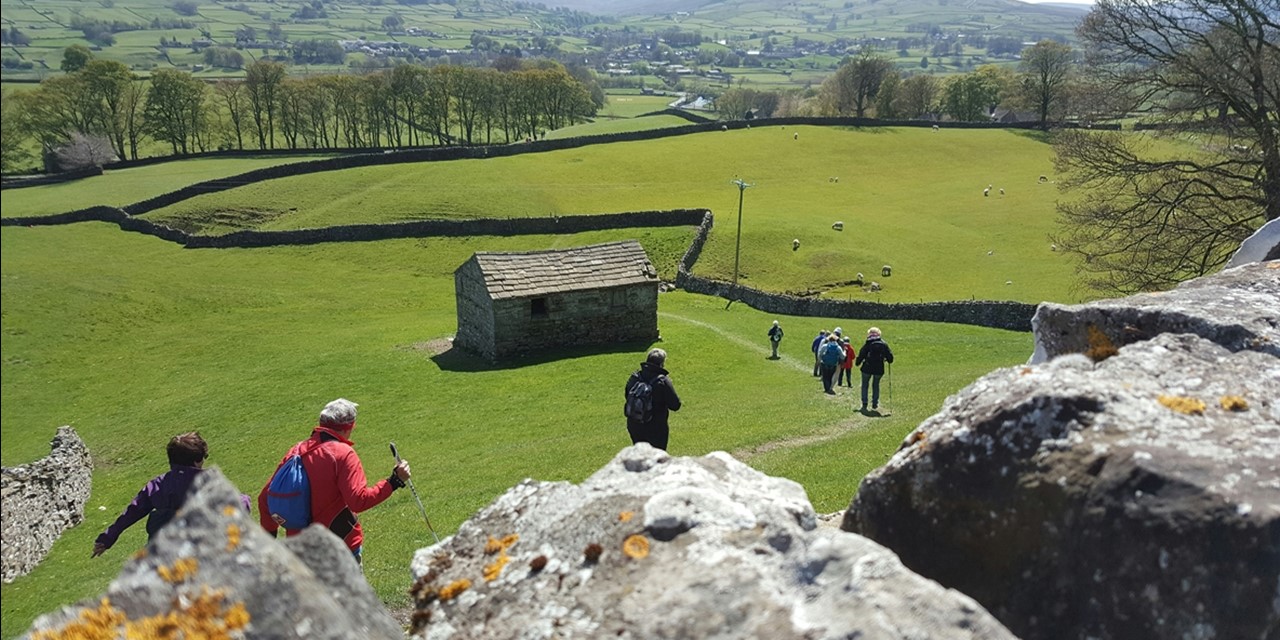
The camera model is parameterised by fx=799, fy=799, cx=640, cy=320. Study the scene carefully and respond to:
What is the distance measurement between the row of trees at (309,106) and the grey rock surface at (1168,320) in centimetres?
8813

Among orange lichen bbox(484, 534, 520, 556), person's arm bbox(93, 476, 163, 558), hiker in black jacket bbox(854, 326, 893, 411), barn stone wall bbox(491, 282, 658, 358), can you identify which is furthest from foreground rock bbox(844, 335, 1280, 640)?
barn stone wall bbox(491, 282, 658, 358)

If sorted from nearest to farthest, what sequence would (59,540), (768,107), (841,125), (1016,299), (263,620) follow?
(263,620)
(59,540)
(1016,299)
(841,125)
(768,107)

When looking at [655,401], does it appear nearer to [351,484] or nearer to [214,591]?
[351,484]

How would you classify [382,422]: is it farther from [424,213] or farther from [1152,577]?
[424,213]

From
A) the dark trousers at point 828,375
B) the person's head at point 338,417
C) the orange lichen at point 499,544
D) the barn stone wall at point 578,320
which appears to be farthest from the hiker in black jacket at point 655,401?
the barn stone wall at point 578,320

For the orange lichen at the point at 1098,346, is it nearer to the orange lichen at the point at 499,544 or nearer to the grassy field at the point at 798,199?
the orange lichen at the point at 499,544

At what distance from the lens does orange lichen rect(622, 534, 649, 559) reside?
4.61 m

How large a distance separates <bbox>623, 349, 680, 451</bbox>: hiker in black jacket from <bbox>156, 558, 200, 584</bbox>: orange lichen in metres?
8.23

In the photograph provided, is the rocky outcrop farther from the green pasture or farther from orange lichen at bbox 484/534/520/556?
the green pasture

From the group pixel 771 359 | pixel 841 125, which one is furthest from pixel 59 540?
pixel 841 125

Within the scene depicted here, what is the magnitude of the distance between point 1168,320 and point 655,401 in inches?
258

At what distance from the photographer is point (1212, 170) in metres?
24.5

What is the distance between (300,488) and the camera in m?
7.44

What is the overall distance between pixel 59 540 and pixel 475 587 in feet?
54.8
